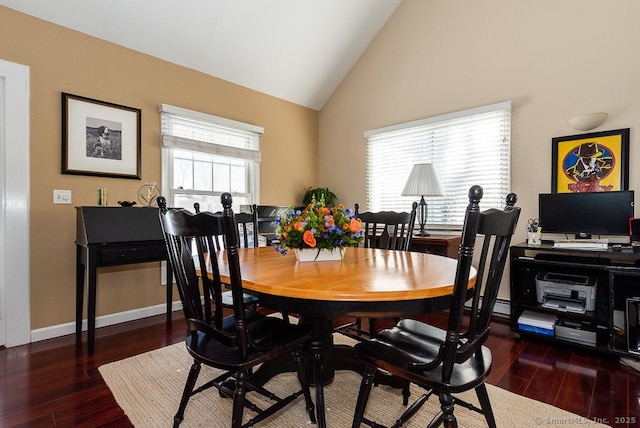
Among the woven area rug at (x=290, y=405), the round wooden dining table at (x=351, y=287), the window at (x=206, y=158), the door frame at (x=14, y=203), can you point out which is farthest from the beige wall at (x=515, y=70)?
the door frame at (x=14, y=203)

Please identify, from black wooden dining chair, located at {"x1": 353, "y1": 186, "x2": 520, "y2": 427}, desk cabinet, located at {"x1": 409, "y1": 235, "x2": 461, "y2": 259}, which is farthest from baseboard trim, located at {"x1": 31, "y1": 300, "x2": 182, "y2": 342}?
black wooden dining chair, located at {"x1": 353, "y1": 186, "x2": 520, "y2": 427}

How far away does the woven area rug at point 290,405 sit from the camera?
1.61 m

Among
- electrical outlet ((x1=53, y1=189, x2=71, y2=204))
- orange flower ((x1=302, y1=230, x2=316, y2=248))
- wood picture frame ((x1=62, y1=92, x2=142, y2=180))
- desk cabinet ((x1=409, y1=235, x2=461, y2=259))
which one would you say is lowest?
desk cabinet ((x1=409, y1=235, x2=461, y2=259))

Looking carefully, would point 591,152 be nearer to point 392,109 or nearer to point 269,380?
point 392,109

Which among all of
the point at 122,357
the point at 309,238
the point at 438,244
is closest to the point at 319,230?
the point at 309,238

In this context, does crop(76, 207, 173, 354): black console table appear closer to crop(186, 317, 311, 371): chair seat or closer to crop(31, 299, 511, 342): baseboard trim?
crop(31, 299, 511, 342): baseboard trim

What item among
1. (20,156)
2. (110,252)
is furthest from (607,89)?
(20,156)

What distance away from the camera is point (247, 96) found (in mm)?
4000

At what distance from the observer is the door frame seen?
246 cm

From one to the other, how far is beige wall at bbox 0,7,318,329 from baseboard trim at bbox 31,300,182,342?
41mm

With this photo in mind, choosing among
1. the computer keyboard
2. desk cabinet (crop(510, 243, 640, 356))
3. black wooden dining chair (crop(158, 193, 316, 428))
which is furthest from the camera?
the computer keyboard

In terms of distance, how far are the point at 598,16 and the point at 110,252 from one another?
4297 mm

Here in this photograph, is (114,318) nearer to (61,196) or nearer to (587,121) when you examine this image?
(61,196)

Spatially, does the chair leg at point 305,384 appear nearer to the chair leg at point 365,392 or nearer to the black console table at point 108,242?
the chair leg at point 365,392
